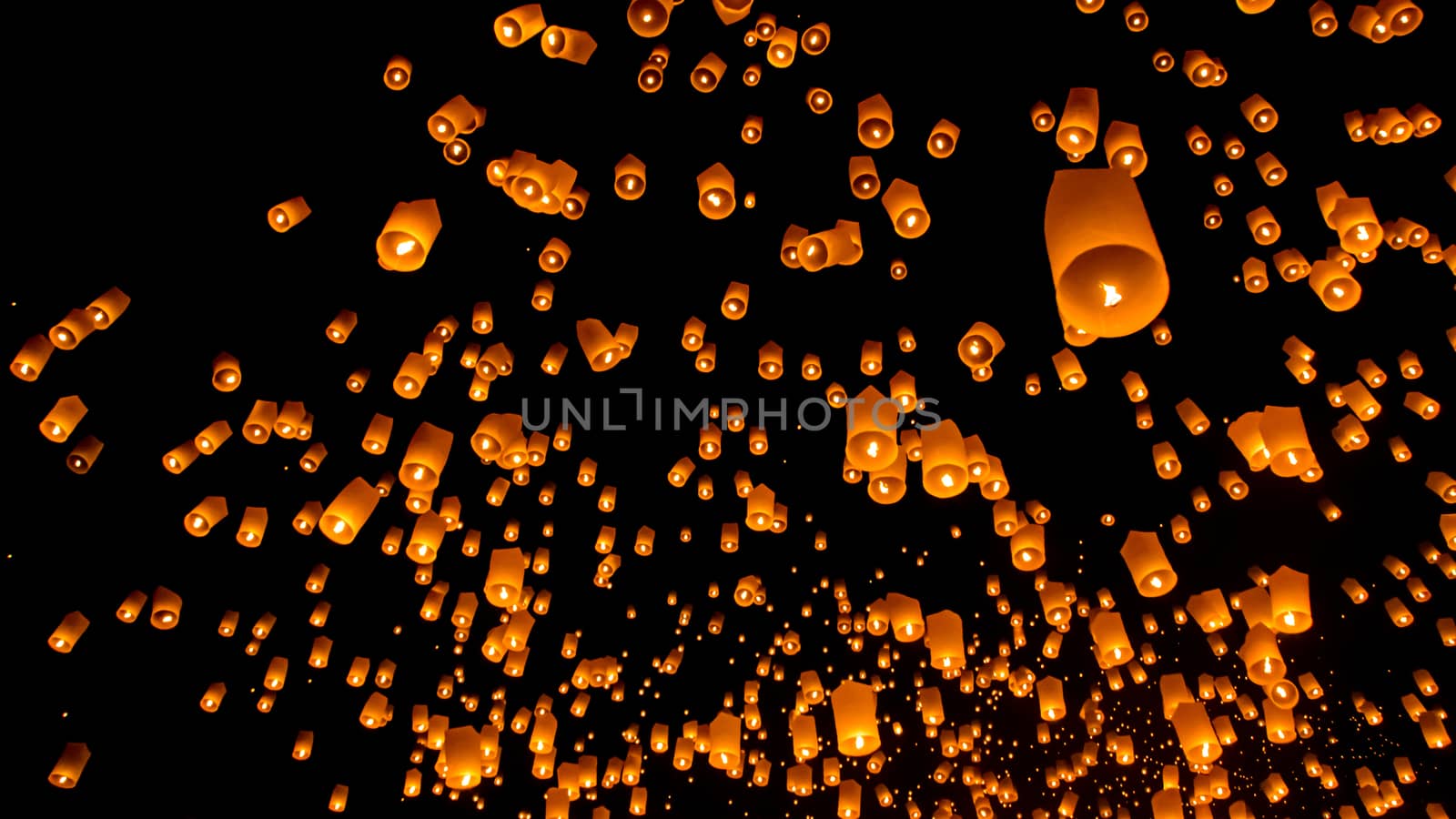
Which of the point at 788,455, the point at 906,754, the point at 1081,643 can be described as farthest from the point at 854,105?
the point at 906,754

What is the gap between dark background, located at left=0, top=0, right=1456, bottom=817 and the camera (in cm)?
365

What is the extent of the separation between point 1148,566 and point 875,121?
1.93m

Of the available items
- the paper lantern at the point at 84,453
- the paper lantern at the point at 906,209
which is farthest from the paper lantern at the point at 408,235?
the paper lantern at the point at 84,453

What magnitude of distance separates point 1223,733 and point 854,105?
438 centimetres

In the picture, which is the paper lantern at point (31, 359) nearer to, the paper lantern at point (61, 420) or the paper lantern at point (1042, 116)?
the paper lantern at point (61, 420)

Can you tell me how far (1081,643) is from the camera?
6375mm

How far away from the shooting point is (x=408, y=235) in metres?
2.63

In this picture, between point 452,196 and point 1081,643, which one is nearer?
point 452,196

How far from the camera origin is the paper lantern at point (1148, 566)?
3406 millimetres

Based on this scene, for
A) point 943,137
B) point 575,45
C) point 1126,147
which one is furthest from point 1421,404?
point 575,45

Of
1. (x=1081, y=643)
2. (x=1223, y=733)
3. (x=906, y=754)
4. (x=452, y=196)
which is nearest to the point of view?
(x=452, y=196)

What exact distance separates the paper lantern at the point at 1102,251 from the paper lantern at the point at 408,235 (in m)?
1.72

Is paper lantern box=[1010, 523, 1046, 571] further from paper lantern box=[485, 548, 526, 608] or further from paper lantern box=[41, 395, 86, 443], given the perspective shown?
paper lantern box=[41, 395, 86, 443]

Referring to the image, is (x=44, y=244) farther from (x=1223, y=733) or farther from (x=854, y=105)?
(x=1223, y=733)
